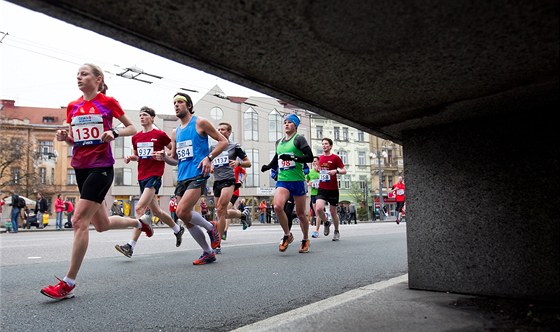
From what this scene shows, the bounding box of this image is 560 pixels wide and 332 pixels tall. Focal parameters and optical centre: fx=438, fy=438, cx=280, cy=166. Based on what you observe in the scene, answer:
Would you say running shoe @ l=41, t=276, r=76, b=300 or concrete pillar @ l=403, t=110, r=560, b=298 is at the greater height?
concrete pillar @ l=403, t=110, r=560, b=298

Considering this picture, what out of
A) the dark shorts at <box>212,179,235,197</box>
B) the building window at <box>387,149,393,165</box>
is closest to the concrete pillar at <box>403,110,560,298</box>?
the dark shorts at <box>212,179,235,197</box>

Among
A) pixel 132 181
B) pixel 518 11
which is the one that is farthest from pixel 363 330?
pixel 132 181

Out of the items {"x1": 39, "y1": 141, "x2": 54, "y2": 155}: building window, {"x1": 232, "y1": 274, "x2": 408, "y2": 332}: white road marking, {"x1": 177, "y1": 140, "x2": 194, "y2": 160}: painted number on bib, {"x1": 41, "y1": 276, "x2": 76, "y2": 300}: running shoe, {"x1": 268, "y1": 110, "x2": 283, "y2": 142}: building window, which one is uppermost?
{"x1": 268, "y1": 110, "x2": 283, "y2": 142}: building window

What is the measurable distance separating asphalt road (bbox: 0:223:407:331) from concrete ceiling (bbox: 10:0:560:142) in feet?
4.95

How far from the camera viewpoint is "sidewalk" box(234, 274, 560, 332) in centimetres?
199

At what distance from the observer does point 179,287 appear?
150 inches

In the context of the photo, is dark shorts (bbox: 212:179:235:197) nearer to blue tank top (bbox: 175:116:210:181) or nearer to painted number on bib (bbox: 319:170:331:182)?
blue tank top (bbox: 175:116:210:181)

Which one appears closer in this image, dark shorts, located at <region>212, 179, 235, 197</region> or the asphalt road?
the asphalt road

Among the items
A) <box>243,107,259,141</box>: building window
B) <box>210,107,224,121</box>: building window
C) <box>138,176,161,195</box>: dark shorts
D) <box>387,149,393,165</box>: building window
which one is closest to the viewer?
<box>138,176,161,195</box>: dark shorts

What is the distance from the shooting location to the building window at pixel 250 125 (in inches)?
2045

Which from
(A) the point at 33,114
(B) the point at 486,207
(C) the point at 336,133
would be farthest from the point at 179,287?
(A) the point at 33,114

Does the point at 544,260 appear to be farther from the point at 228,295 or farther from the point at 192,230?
the point at 192,230

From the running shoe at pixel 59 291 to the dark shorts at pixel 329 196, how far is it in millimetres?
6025

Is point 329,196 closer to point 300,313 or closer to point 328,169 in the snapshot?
point 328,169
